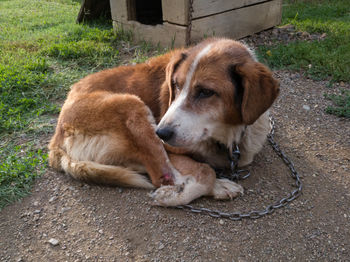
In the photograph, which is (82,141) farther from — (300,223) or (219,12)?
(219,12)

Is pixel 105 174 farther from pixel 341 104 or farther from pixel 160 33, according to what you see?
pixel 160 33

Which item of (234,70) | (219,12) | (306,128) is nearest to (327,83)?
(306,128)

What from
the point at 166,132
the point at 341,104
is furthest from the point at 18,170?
the point at 341,104

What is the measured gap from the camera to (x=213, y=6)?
551 centimetres

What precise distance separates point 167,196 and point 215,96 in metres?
0.96

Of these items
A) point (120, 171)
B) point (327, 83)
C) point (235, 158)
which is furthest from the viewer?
point (327, 83)

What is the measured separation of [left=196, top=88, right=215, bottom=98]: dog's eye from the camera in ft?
8.54

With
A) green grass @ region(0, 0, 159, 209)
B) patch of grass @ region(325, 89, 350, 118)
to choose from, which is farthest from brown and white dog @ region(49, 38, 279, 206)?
patch of grass @ region(325, 89, 350, 118)

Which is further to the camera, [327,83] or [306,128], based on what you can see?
[327,83]

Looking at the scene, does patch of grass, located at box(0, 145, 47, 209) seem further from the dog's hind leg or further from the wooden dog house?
the wooden dog house

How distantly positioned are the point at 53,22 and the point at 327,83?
21.7 ft

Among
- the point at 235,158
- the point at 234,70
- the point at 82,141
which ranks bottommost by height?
the point at 235,158

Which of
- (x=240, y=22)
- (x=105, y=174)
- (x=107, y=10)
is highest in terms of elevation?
(x=240, y=22)

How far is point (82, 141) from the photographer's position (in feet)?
9.83
